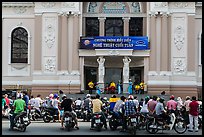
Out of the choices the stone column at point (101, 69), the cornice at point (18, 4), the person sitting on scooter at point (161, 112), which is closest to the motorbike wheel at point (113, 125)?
the person sitting on scooter at point (161, 112)

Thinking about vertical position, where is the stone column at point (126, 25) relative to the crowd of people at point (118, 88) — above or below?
above

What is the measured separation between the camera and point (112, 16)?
39.9m

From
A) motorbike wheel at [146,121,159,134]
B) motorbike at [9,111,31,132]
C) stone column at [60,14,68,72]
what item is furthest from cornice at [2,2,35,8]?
motorbike wheel at [146,121,159,134]

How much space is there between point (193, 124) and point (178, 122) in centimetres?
92

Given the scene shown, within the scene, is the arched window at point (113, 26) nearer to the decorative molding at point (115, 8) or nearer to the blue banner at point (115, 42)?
the decorative molding at point (115, 8)

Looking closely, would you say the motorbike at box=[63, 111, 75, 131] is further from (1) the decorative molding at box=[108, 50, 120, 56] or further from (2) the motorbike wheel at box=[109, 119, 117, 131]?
(1) the decorative molding at box=[108, 50, 120, 56]

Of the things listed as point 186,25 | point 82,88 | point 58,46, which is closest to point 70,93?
point 82,88

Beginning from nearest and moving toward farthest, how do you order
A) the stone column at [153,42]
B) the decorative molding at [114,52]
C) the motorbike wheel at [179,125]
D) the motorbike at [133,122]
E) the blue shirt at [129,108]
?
the motorbike at [133,122] < the blue shirt at [129,108] < the motorbike wheel at [179,125] < the stone column at [153,42] < the decorative molding at [114,52]

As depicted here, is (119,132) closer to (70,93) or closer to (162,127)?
(162,127)

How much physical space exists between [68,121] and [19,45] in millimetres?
23337

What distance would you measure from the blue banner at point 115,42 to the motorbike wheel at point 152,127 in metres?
19.9

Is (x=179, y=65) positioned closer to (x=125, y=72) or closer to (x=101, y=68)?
(x=125, y=72)

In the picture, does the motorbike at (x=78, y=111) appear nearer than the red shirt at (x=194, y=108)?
No

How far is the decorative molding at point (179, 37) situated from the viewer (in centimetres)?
3761
